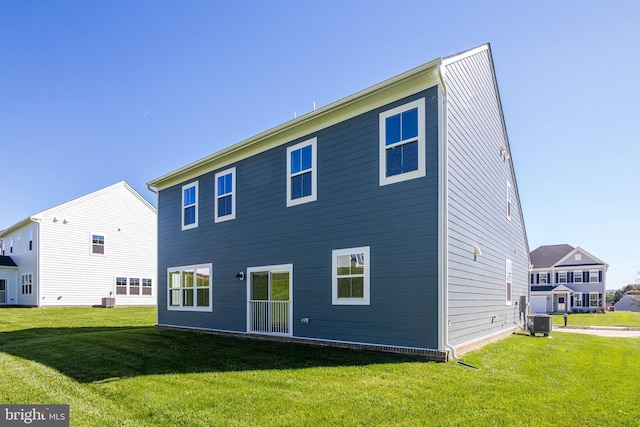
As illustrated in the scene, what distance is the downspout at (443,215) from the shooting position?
7.37m

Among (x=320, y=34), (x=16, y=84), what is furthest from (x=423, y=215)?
(x=16, y=84)

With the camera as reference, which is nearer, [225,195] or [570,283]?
[225,195]

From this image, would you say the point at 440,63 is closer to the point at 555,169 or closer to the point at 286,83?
the point at 286,83

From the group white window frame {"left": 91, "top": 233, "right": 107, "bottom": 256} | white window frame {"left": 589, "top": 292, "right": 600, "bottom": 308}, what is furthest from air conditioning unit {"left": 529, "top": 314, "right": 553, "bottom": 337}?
white window frame {"left": 589, "top": 292, "right": 600, "bottom": 308}

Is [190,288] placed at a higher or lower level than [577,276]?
higher

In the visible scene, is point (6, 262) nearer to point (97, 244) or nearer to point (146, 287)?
point (97, 244)

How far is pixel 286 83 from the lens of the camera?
13219 millimetres

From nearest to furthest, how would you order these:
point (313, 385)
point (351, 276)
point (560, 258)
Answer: point (313, 385) → point (351, 276) → point (560, 258)

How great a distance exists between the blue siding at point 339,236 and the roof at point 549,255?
37648mm

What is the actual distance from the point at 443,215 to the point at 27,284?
27.5 metres

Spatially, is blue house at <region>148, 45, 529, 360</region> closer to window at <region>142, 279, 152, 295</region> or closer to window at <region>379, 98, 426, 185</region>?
window at <region>379, 98, 426, 185</region>

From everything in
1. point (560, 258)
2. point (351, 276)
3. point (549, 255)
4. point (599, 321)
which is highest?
point (351, 276)

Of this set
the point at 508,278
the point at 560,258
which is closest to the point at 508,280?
the point at 508,278

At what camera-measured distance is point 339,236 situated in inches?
360
